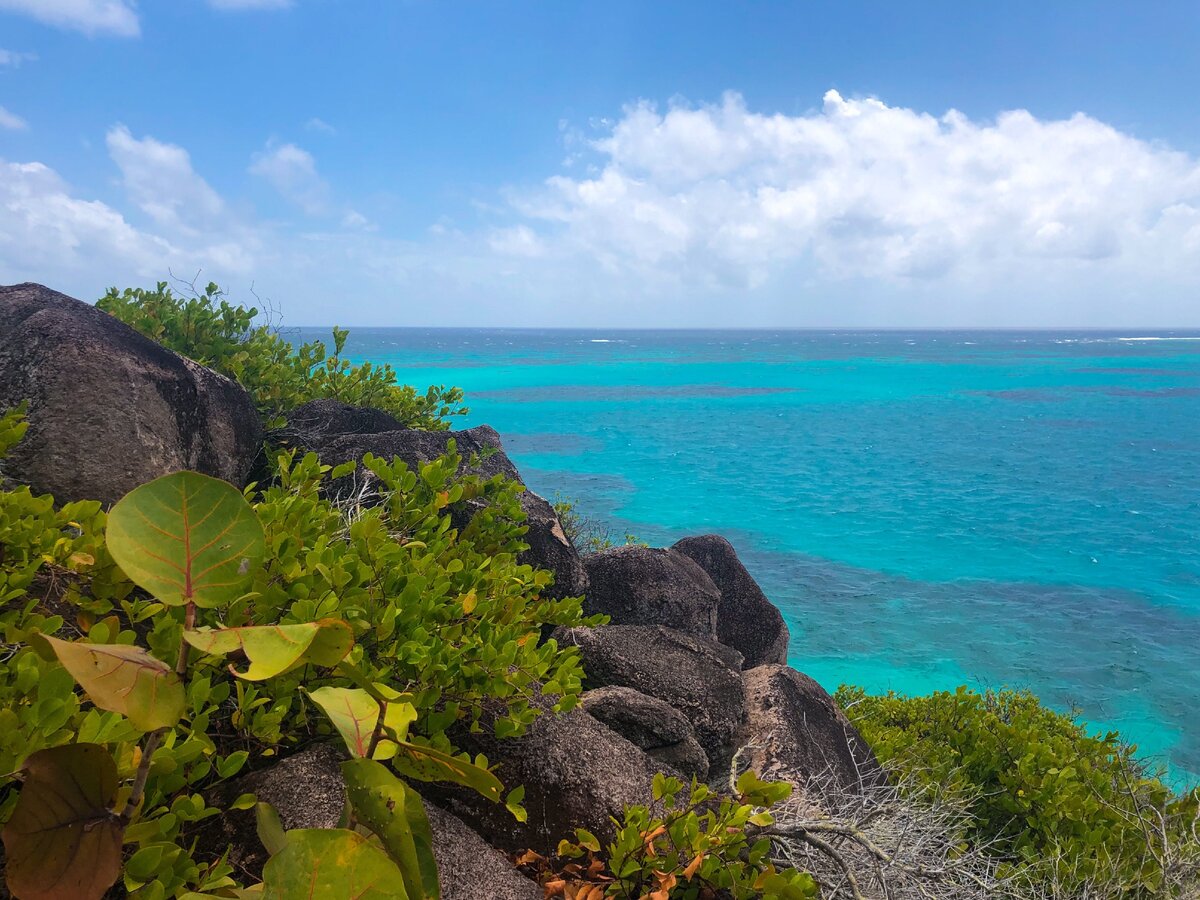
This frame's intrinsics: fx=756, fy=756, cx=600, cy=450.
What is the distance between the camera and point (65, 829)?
1.08m

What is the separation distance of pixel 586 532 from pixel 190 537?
49.9 feet

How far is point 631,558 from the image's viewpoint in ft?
22.0

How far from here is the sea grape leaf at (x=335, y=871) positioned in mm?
885

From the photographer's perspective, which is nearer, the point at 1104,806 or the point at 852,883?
the point at 852,883

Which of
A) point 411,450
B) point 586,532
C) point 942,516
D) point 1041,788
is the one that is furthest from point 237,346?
point 942,516

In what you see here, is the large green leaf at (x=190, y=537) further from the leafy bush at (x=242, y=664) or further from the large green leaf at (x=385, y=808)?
the large green leaf at (x=385, y=808)

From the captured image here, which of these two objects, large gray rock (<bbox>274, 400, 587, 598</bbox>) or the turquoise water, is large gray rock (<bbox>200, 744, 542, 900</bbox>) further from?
the turquoise water

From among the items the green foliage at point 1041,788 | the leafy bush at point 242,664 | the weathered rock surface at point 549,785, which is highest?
the leafy bush at point 242,664

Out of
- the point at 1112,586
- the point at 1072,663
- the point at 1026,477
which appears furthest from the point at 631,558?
the point at 1026,477

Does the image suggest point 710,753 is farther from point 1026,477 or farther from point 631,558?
point 1026,477

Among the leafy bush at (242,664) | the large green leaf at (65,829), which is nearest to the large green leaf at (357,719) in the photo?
the leafy bush at (242,664)

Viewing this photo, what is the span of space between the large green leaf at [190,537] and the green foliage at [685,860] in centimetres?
168

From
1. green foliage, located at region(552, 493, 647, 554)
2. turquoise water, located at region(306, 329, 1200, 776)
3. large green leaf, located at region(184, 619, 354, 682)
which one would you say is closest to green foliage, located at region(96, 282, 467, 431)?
green foliage, located at region(552, 493, 647, 554)

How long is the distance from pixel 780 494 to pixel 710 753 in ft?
86.1
